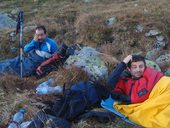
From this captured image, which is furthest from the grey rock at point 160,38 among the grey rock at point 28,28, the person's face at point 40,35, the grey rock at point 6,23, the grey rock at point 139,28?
the grey rock at point 6,23

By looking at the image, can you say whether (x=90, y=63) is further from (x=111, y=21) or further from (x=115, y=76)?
(x=111, y=21)

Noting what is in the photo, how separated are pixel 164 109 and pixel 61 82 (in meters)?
2.25

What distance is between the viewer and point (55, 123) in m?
5.50

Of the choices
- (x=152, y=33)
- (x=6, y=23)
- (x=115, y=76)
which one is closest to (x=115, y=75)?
(x=115, y=76)

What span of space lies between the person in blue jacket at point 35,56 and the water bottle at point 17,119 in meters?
2.19

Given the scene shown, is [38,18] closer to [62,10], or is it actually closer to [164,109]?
[62,10]

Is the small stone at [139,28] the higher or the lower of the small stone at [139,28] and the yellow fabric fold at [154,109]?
the higher

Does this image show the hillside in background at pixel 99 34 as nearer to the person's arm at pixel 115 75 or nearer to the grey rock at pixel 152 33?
the grey rock at pixel 152 33

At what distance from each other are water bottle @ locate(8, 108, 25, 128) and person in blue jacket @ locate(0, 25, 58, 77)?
2186 millimetres

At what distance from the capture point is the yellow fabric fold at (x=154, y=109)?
17.6 feet

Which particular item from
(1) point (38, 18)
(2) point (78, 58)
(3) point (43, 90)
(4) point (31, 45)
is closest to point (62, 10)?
(1) point (38, 18)

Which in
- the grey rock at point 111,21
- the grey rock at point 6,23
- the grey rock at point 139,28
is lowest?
the grey rock at point 6,23

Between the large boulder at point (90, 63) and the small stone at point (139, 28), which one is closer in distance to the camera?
the large boulder at point (90, 63)

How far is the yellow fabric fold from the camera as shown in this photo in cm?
537
